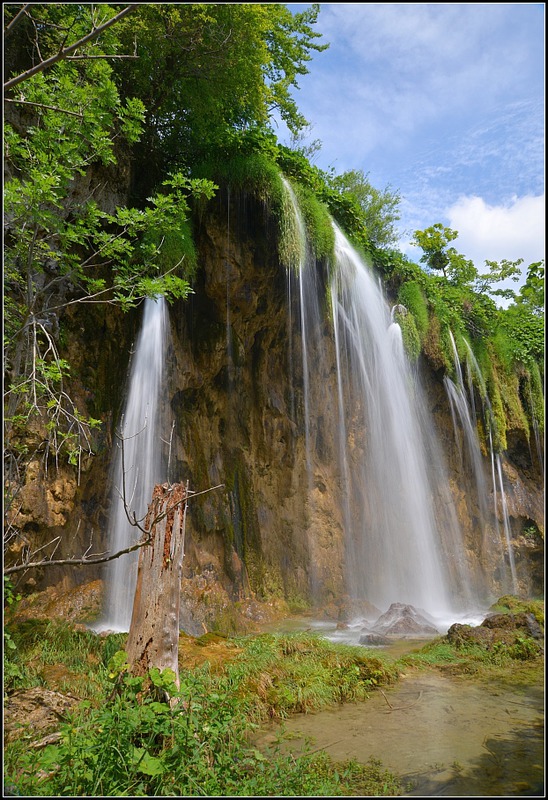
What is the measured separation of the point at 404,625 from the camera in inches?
360

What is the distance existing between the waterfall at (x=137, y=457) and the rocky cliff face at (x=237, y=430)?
22 cm

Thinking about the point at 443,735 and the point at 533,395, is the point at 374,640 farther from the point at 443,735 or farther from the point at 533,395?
the point at 533,395

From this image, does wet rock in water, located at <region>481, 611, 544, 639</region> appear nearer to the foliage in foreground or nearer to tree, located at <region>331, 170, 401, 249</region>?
the foliage in foreground

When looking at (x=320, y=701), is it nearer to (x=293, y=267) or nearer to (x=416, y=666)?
(x=416, y=666)

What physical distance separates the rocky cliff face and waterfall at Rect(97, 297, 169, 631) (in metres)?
0.22

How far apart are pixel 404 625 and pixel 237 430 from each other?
5294 millimetres

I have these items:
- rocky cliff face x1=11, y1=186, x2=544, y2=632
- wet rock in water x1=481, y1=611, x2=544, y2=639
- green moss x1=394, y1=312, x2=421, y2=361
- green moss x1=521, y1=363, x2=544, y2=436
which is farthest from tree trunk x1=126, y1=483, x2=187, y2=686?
green moss x1=521, y1=363, x2=544, y2=436

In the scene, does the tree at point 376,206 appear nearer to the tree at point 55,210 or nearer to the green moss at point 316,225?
the green moss at point 316,225

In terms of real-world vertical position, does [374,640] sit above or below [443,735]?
below

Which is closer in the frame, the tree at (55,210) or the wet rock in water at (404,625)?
the tree at (55,210)

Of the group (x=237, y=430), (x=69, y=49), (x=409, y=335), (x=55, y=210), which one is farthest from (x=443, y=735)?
(x=409, y=335)

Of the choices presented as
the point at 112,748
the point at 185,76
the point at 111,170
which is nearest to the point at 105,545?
the point at 112,748

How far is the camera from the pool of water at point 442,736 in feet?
11.5

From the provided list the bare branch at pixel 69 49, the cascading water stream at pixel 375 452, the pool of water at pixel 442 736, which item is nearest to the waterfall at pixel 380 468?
the cascading water stream at pixel 375 452
